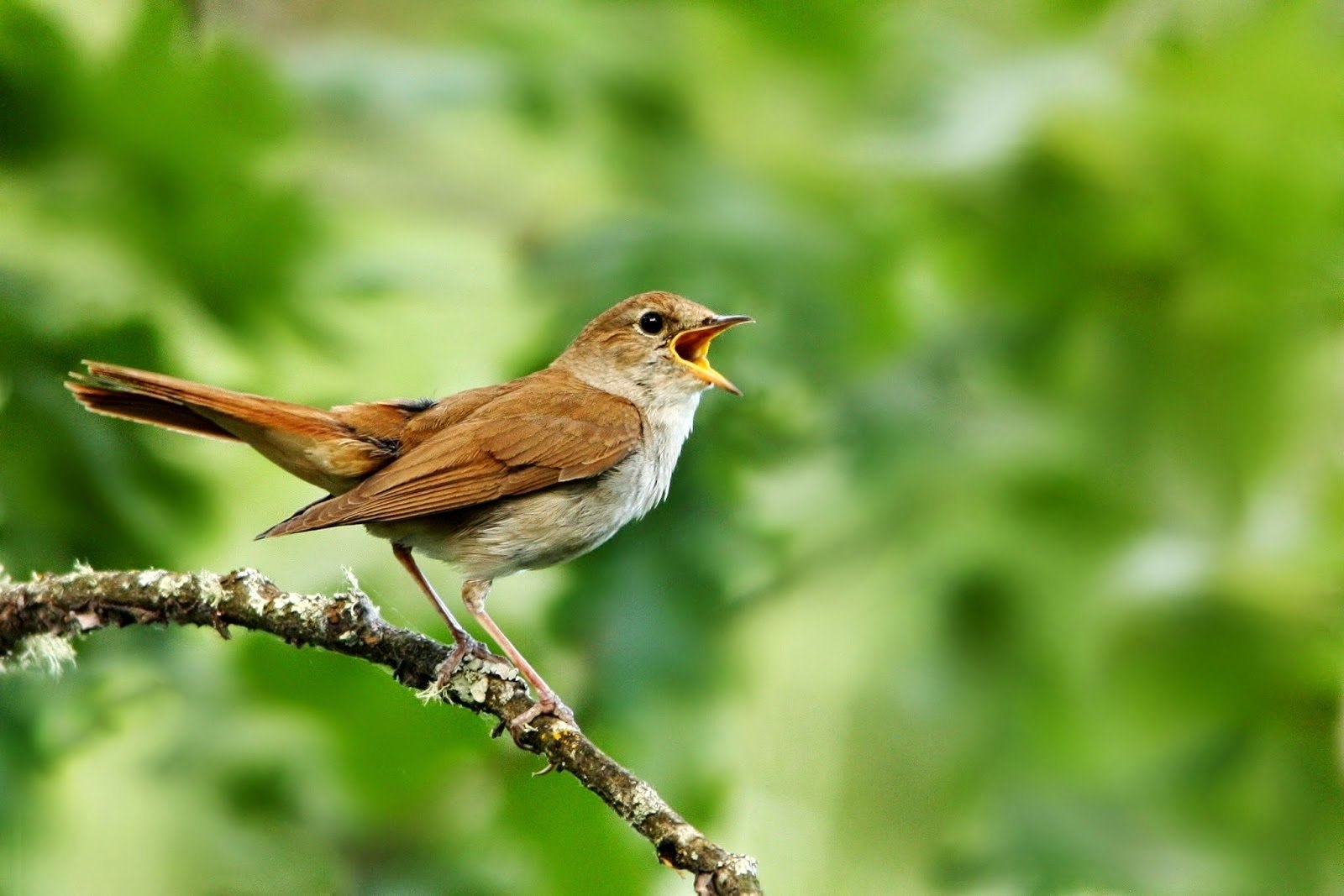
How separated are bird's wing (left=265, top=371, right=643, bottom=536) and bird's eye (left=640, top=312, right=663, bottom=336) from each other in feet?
1.19

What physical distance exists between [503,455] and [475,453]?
9 centimetres

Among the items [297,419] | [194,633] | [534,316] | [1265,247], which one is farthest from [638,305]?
[1265,247]

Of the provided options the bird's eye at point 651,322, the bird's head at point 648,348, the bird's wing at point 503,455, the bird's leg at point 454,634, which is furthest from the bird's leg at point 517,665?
the bird's eye at point 651,322

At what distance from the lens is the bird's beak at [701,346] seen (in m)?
4.45

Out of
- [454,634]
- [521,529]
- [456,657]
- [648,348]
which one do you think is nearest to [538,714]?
[456,657]

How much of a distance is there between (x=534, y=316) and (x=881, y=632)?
Result: 1.72 meters

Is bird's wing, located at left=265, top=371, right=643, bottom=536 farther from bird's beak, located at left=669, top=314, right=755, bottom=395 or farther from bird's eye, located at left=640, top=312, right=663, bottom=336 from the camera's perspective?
A: bird's eye, located at left=640, top=312, right=663, bottom=336

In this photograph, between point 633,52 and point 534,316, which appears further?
point 633,52

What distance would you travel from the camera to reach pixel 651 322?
475 cm

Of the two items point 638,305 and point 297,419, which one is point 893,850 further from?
point 297,419

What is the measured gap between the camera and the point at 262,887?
4.67 meters

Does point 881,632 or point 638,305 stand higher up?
point 638,305

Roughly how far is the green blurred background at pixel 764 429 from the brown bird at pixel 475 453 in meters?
0.52

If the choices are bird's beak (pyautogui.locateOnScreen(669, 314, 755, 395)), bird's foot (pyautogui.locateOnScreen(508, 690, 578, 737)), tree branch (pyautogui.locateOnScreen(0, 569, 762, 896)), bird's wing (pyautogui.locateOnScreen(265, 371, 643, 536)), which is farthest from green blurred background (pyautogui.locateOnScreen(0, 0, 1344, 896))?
bird's foot (pyautogui.locateOnScreen(508, 690, 578, 737))
